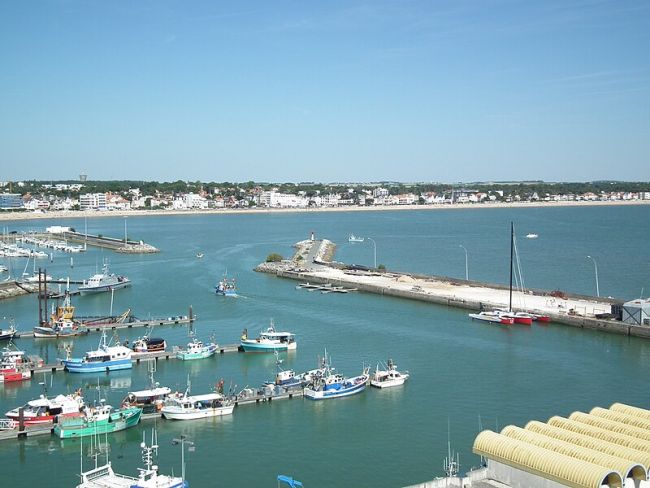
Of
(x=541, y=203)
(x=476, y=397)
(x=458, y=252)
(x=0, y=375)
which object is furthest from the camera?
(x=541, y=203)

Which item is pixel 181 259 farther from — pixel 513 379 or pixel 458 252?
pixel 513 379

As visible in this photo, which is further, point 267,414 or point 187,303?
point 187,303

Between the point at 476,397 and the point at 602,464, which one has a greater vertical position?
the point at 602,464

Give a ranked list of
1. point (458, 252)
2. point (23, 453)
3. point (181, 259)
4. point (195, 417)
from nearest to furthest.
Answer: point (23, 453), point (195, 417), point (181, 259), point (458, 252)

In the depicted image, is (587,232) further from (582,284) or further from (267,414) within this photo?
(267,414)

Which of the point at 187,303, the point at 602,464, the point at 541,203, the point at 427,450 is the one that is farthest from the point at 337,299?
the point at 541,203

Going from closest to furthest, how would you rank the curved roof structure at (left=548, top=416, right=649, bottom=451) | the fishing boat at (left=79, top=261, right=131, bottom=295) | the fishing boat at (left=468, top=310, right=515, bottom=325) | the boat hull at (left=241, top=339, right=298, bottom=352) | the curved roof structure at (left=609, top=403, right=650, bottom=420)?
1. the curved roof structure at (left=548, top=416, right=649, bottom=451)
2. the curved roof structure at (left=609, top=403, right=650, bottom=420)
3. the boat hull at (left=241, top=339, right=298, bottom=352)
4. the fishing boat at (left=468, top=310, right=515, bottom=325)
5. the fishing boat at (left=79, top=261, right=131, bottom=295)

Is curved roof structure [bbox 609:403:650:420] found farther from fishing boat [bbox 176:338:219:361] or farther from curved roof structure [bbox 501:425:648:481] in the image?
fishing boat [bbox 176:338:219:361]

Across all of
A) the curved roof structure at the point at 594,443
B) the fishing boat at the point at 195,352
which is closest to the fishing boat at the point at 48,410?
the fishing boat at the point at 195,352

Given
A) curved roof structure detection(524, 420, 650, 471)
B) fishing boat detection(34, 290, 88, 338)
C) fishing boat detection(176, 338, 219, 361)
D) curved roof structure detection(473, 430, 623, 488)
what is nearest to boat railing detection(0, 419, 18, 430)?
fishing boat detection(176, 338, 219, 361)
